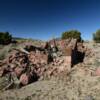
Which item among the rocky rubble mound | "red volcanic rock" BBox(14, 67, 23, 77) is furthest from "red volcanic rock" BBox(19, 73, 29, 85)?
"red volcanic rock" BBox(14, 67, 23, 77)

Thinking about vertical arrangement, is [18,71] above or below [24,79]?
above

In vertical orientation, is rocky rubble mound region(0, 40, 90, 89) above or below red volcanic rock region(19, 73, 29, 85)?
above

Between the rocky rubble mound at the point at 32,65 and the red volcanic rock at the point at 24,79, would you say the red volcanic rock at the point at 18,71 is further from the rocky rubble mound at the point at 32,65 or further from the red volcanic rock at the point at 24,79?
the red volcanic rock at the point at 24,79

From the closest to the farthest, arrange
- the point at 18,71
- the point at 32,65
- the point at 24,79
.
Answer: the point at 24,79 → the point at 18,71 → the point at 32,65

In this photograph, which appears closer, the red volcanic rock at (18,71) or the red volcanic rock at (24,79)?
the red volcanic rock at (24,79)

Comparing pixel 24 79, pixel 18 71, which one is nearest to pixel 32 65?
pixel 18 71

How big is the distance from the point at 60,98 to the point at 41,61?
32.4ft

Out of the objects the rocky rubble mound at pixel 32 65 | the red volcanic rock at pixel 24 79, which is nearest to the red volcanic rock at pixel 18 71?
the rocky rubble mound at pixel 32 65

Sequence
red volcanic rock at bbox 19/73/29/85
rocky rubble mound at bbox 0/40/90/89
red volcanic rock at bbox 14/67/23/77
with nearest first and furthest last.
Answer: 1. red volcanic rock at bbox 19/73/29/85
2. rocky rubble mound at bbox 0/40/90/89
3. red volcanic rock at bbox 14/67/23/77

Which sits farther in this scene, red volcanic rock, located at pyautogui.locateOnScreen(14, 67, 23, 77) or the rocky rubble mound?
red volcanic rock, located at pyautogui.locateOnScreen(14, 67, 23, 77)

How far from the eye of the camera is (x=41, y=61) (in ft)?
89.0

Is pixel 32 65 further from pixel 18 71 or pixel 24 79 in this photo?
pixel 24 79

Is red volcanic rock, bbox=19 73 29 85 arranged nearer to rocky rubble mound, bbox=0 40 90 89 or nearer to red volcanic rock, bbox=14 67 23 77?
rocky rubble mound, bbox=0 40 90 89

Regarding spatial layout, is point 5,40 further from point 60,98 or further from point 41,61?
point 60,98
